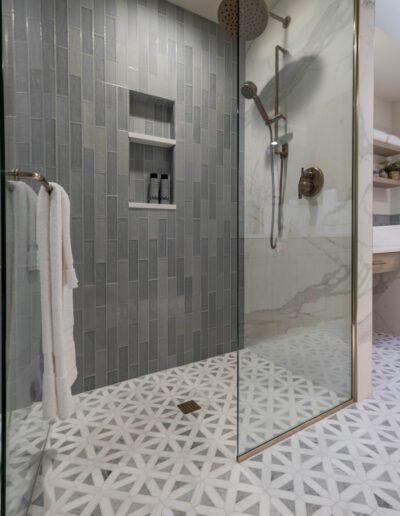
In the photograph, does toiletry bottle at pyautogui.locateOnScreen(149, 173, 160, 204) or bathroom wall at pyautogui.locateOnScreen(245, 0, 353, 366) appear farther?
toiletry bottle at pyautogui.locateOnScreen(149, 173, 160, 204)

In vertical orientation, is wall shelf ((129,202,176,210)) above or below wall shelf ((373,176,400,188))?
below

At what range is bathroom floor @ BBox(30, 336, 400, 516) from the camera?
1.03m

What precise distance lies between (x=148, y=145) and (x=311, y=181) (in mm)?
1100

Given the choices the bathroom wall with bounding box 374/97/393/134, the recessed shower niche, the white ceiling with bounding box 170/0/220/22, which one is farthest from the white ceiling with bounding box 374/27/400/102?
the recessed shower niche

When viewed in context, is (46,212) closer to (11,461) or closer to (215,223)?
(11,461)

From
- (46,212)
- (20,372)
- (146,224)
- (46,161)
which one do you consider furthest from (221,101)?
(20,372)

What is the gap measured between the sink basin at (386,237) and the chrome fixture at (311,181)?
142 centimetres

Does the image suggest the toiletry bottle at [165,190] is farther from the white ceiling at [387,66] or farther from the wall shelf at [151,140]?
the white ceiling at [387,66]

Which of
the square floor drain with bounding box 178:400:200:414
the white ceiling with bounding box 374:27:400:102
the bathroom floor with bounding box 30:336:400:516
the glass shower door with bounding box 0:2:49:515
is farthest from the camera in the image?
the white ceiling with bounding box 374:27:400:102

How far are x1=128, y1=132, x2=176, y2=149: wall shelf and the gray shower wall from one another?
6cm

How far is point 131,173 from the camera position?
2037 millimetres

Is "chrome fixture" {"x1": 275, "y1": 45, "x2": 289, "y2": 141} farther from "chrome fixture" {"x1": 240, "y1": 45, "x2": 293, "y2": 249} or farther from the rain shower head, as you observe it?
the rain shower head

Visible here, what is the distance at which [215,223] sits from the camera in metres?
2.31

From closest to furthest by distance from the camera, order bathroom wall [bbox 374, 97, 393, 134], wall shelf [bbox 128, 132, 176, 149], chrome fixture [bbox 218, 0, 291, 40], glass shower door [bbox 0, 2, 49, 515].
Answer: glass shower door [bbox 0, 2, 49, 515] < chrome fixture [bbox 218, 0, 291, 40] < wall shelf [bbox 128, 132, 176, 149] < bathroom wall [bbox 374, 97, 393, 134]
